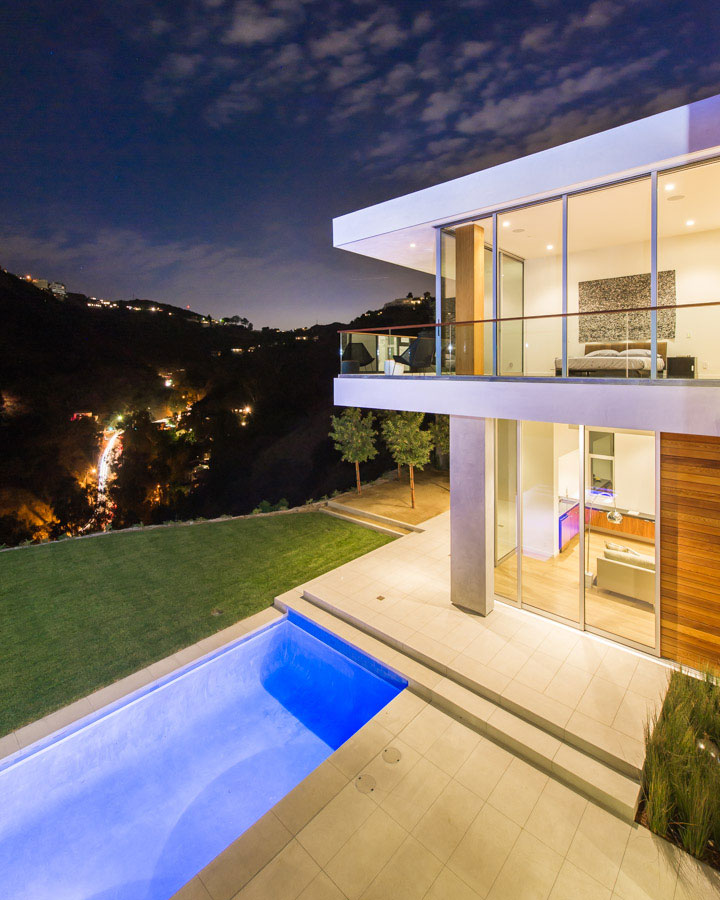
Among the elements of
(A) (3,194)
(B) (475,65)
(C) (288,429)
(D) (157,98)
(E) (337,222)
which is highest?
(D) (157,98)

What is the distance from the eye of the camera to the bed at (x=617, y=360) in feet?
17.3

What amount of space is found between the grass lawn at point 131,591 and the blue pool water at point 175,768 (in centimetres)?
81

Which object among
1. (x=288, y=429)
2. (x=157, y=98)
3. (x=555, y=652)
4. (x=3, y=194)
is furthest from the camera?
(x=288, y=429)

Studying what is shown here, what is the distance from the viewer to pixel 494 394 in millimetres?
6133

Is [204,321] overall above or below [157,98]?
below

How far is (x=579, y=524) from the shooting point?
639cm

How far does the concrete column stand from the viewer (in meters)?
6.74

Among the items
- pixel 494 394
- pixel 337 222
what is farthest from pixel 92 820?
pixel 337 222

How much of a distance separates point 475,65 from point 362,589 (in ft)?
49.2

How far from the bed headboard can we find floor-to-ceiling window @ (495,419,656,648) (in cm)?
103

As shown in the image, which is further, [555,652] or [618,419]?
[555,652]

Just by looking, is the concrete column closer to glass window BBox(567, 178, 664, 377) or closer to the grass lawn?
glass window BBox(567, 178, 664, 377)

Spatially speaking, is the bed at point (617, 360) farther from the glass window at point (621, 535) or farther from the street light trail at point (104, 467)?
the street light trail at point (104, 467)

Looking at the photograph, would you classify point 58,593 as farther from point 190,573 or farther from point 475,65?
point 475,65
